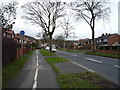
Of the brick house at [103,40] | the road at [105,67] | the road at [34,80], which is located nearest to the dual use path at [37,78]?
the road at [34,80]

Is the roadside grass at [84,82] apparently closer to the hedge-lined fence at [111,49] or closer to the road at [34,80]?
the road at [34,80]

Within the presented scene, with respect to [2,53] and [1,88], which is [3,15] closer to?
[2,53]

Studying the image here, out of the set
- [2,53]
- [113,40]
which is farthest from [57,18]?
[113,40]

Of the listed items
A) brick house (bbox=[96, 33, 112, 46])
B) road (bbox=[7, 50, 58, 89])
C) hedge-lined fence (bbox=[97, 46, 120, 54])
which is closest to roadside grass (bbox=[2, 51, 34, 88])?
road (bbox=[7, 50, 58, 89])

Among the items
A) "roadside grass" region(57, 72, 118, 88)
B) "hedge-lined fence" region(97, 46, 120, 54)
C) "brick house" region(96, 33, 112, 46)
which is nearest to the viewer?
"roadside grass" region(57, 72, 118, 88)

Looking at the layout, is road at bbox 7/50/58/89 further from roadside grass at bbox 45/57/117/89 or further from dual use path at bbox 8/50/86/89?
roadside grass at bbox 45/57/117/89

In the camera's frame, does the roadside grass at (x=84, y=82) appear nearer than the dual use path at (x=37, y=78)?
Yes


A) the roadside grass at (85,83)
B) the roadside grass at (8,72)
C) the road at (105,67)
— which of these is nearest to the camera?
the roadside grass at (85,83)

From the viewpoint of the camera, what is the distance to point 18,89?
20.2ft

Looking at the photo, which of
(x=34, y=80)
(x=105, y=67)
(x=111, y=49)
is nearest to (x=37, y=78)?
(x=34, y=80)

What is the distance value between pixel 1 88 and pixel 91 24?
97.0 feet

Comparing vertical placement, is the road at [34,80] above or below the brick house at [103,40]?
below

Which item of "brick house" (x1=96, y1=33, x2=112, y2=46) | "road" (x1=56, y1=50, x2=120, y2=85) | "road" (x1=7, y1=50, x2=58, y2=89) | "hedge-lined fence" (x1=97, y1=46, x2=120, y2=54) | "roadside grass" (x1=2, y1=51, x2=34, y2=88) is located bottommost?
"road" (x1=56, y1=50, x2=120, y2=85)

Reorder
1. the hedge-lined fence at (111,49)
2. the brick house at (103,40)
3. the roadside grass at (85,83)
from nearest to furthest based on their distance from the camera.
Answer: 1. the roadside grass at (85,83)
2. the hedge-lined fence at (111,49)
3. the brick house at (103,40)
